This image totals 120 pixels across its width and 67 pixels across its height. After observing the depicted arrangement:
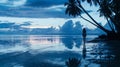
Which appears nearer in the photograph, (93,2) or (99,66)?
(99,66)

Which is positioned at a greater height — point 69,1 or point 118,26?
point 69,1

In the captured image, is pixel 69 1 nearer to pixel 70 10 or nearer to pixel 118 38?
pixel 70 10

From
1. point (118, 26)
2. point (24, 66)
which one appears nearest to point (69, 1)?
point (118, 26)

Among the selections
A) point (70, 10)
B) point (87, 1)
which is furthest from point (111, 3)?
point (70, 10)

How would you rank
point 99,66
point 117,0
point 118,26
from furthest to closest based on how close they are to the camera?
point 118,26 → point 117,0 → point 99,66

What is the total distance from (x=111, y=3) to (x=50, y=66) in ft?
118

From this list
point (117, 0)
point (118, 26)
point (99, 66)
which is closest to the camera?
point (99, 66)

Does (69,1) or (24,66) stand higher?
(69,1)

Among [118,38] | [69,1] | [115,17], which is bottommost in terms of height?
[118,38]

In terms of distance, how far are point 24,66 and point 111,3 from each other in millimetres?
36159

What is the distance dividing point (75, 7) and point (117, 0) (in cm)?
859

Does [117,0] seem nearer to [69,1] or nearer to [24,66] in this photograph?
[69,1]

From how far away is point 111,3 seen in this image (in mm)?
49156

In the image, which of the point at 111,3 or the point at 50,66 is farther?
the point at 111,3
